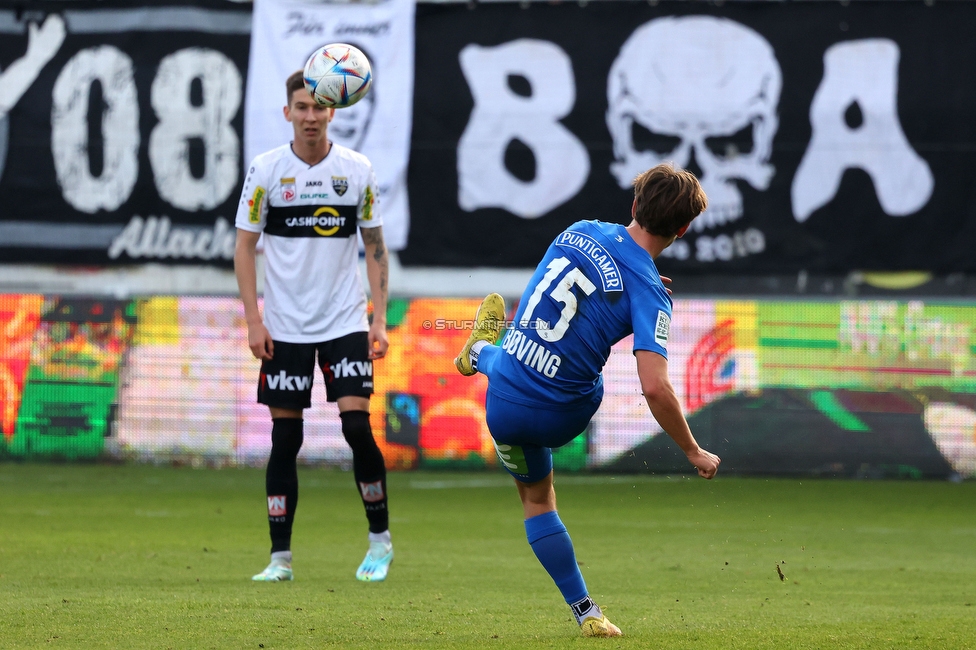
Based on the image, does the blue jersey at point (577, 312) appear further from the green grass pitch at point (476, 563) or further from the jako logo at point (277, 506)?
the jako logo at point (277, 506)

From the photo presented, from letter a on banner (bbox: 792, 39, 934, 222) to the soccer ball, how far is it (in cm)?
912

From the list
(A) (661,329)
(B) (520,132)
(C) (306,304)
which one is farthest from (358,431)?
(B) (520,132)

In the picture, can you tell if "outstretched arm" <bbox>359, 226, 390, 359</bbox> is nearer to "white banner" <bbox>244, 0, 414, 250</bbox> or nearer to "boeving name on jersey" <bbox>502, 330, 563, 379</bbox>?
"boeving name on jersey" <bbox>502, 330, 563, 379</bbox>

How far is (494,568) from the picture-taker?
715 cm

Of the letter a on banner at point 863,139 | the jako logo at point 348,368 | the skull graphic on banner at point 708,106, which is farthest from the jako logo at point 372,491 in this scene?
the letter a on banner at point 863,139

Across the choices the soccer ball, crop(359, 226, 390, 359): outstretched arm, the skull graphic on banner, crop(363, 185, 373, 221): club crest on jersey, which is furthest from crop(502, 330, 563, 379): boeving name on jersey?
the skull graphic on banner

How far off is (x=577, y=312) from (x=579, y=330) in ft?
0.20

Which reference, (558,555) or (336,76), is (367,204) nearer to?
(336,76)

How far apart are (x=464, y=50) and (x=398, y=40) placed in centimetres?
77

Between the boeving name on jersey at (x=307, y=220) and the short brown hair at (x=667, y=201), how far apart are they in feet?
7.70

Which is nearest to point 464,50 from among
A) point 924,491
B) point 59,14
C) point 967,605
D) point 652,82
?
point 652,82

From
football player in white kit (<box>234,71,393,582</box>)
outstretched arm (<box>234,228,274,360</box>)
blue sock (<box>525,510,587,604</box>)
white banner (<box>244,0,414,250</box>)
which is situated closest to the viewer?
blue sock (<box>525,510,587,604</box>)

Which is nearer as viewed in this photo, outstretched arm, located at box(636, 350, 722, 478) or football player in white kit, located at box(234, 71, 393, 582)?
outstretched arm, located at box(636, 350, 722, 478)

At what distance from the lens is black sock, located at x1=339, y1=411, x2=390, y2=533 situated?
21.3 ft
